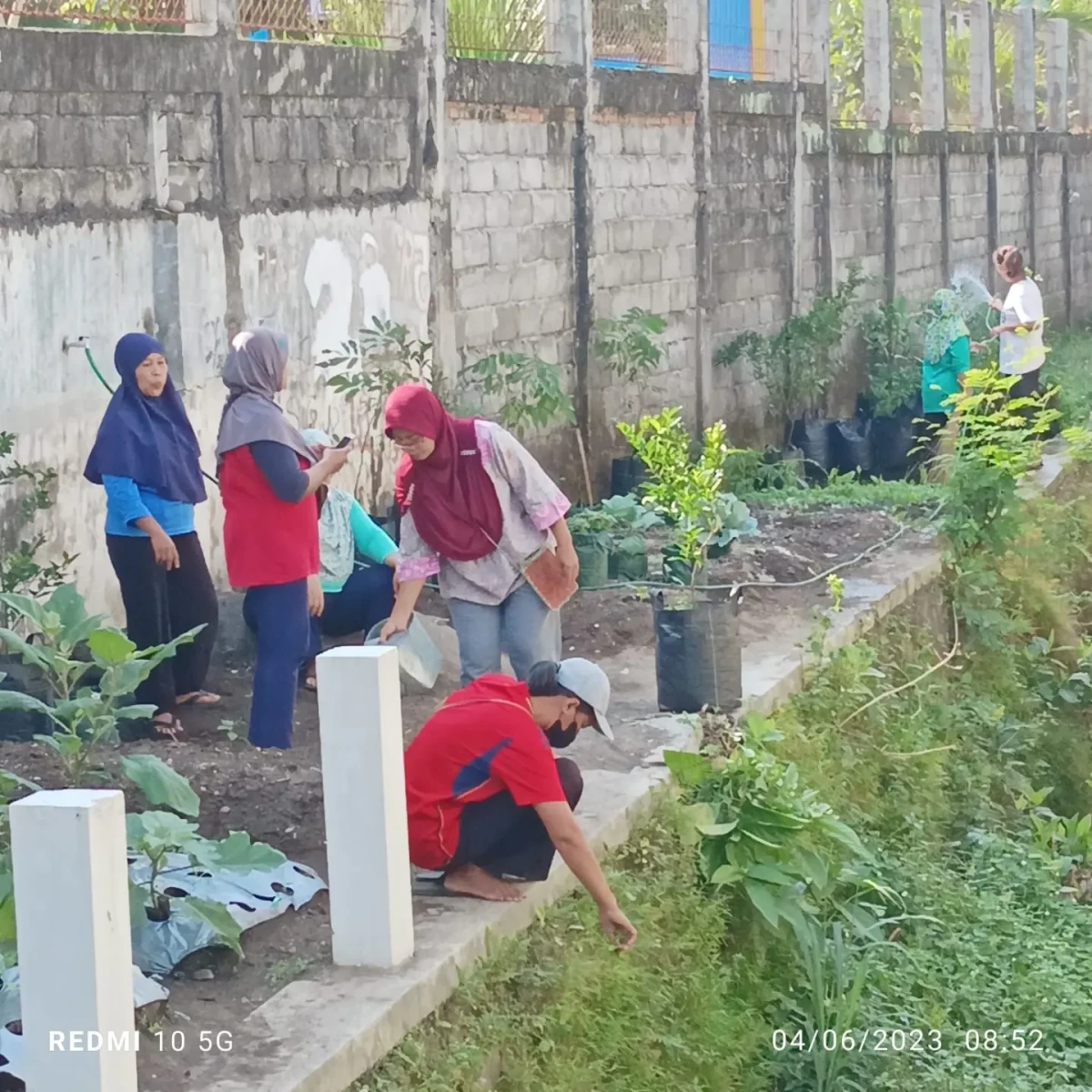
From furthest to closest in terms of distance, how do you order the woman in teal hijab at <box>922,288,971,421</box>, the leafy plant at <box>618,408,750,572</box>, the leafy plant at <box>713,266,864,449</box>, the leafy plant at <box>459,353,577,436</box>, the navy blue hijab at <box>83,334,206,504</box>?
the leafy plant at <box>713,266,864,449</box>
the woman in teal hijab at <box>922,288,971,421</box>
the leafy plant at <box>459,353,577,436</box>
the leafy plant at <box>618,408,750,572</box>
the navy blue hijab at <box>83,334,206,504</box>

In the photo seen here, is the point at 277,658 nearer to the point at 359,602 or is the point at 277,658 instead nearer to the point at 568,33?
the point at 359,602

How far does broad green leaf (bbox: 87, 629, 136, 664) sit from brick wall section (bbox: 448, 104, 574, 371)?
5.22m

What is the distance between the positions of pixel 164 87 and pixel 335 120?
1.35m

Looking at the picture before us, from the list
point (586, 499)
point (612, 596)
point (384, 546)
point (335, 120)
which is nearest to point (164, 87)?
point (335, 120)

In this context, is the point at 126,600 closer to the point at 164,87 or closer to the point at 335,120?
the point at 164,87

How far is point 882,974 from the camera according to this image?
5371 mm

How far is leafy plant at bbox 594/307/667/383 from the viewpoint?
407 inches

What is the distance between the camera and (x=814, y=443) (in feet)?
42.5

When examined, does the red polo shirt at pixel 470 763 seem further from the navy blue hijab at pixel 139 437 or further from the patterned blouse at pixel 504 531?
the navy blue hijab at pixel 139 437

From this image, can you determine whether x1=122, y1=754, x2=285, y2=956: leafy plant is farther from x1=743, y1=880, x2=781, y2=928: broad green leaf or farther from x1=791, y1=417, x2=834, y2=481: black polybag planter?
x1=791, y1=417, x2=834, y2=481: black polybag planter

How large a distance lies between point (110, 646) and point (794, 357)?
30.5 feet

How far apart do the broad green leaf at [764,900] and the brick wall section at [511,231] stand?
4.58 metres

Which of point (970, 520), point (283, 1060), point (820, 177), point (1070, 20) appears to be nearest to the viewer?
point (283, 1060)

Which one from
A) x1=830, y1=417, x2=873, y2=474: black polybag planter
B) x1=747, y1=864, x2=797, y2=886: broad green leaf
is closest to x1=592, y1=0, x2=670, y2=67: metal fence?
x1=830, y1=417, x2=873, y2=474: black polybag planter
